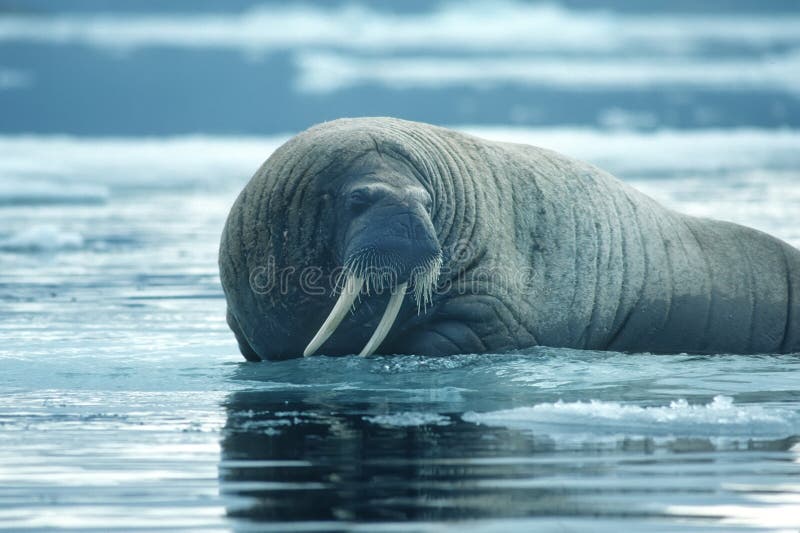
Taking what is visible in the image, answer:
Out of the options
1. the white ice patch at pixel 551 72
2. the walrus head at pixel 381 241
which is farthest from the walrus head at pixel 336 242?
the white ice patch at pixel 551 72

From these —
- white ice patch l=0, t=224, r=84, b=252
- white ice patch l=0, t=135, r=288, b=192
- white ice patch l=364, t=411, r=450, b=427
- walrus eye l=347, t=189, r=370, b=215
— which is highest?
walrus eye l=347, t=189, r=370, b=215

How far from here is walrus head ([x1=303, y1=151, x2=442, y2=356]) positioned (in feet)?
22.6

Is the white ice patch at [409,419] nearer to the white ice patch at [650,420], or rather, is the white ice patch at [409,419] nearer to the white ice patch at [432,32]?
the white ice patch at [650,420]

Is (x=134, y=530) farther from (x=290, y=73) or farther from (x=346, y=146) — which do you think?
(x=290, y=73)

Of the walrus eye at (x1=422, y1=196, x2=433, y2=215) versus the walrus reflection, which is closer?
the walrus reflection

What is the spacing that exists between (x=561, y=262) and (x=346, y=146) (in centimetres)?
144

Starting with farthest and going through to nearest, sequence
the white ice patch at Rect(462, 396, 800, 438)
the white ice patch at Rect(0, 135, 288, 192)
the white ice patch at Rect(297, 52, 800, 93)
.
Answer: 1. the white ice patch at Rect(297, 52, 800, 93)
2. the white ice patch at Rect(0, 135, 288, 192)
3. the white ice patch at Rect(462, 396, 800, 438)

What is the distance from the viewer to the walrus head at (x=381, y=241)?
22.6ft

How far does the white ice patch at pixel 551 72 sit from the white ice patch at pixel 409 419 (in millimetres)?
37243

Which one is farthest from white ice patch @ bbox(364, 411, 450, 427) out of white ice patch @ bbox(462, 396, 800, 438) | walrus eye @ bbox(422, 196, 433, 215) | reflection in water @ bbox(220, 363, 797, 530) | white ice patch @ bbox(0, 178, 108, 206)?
white ice patch @ bbox(0, 178, 108, 206)

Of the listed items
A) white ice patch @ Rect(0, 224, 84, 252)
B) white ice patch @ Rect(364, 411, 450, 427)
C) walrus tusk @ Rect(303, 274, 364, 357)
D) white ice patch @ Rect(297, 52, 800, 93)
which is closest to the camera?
white ice patch @ Rect(364, 411, 450, 427)

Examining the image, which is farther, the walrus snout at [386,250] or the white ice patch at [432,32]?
the white ice patch at [432,32]

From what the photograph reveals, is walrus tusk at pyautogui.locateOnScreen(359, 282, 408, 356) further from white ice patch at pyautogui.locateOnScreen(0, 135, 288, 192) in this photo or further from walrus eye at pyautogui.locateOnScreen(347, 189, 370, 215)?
white ice patch at pyautogui.locateOnScreen(0, 135, 288, 192)

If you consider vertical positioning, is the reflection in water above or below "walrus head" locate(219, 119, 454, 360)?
below
